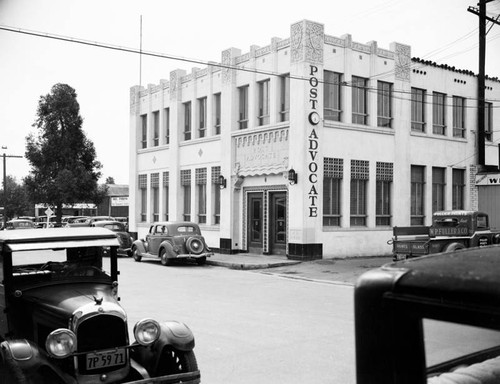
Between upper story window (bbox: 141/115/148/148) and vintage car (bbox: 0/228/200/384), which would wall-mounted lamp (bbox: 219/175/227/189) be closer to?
upper story window (bbox: 141/115/148/148)

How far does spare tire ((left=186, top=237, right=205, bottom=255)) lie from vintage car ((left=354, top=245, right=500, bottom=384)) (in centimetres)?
1852

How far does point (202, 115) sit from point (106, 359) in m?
22.1

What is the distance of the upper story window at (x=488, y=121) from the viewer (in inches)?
1038

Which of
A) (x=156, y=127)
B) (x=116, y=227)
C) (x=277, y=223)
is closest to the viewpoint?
(x=277, y=223)

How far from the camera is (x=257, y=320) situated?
928 centimetres

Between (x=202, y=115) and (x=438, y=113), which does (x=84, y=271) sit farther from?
(x=438, y=113)

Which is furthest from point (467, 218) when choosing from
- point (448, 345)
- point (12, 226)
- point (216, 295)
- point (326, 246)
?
point (12, 226)

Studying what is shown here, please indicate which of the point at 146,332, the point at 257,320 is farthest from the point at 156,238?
the point at 146,332

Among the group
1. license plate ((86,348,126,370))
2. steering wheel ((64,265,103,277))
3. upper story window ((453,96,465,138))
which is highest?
upper story window ((453,96,465,138))

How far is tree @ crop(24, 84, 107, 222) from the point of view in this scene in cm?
4200

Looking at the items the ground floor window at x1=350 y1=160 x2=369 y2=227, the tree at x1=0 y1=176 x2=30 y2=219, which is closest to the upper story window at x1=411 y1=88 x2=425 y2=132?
the ground floor window at x1=350 y1=160 x2=369 y2=227

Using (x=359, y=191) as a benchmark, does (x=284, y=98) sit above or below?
above

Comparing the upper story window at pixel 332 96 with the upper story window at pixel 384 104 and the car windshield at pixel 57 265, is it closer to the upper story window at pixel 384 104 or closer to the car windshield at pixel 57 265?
the upper story window at pixel 384 104

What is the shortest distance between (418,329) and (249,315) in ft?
27.4
